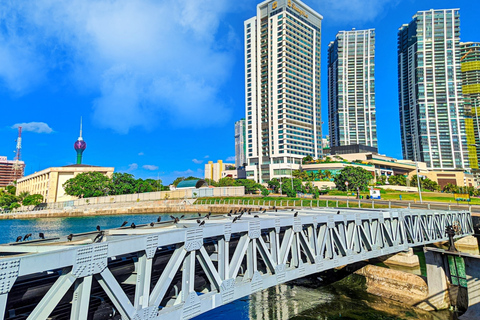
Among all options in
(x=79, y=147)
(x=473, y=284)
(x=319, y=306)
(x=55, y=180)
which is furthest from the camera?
(x=79, y=147)

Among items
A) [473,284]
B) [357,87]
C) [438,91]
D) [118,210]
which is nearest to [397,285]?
[473,284]

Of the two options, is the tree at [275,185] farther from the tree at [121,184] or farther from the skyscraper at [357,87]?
the skyscraper at [357,87]

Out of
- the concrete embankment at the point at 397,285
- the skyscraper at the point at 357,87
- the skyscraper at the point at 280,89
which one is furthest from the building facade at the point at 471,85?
the concrete embankment at the point at 397,285

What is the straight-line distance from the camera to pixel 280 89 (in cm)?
13138

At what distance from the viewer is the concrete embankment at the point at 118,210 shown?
84125 mm

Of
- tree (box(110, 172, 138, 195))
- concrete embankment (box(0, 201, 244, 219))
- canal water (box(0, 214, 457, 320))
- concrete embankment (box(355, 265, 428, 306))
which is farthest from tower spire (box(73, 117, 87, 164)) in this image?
concrete embankment (box(355, 265, 428, 306))

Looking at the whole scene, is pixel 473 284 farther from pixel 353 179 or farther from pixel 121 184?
pixel 121 184

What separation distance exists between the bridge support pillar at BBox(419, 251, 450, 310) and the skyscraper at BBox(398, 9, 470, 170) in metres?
172

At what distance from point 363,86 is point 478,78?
71422mm

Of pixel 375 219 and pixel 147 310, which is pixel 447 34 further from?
pixel 147 310

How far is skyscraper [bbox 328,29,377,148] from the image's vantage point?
191875mm

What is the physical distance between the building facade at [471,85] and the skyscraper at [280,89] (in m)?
105

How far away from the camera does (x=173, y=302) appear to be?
33.1 ft

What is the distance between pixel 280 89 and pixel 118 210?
90.8m
